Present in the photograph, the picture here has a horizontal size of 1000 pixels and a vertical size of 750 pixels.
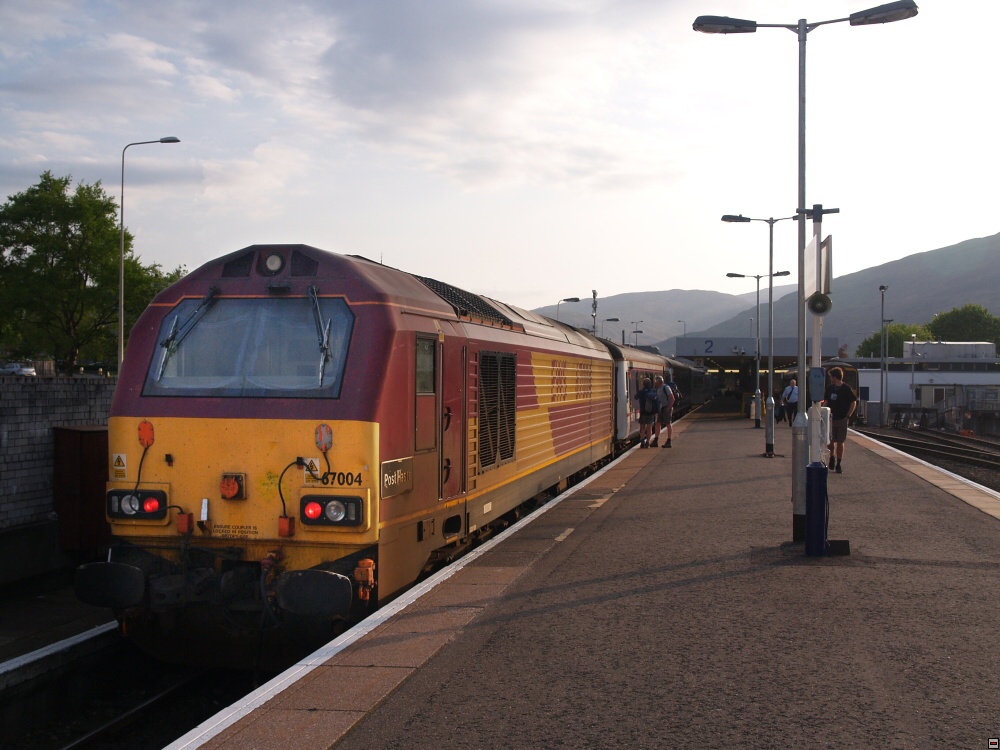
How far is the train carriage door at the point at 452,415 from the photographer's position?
26.6ft

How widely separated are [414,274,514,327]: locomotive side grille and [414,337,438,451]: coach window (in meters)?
1.03

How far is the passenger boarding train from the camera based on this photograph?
261 inches

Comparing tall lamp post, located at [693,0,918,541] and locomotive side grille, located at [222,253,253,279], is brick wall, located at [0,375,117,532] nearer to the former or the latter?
locomotive side grille, located at [222,253,253,279]

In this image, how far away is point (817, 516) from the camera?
30.2 feet

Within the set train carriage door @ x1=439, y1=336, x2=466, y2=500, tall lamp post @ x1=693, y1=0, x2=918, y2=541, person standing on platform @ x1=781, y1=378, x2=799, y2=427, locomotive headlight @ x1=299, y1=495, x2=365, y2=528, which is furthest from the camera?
person standing on platform @ x1=781, y1=378, x2=799, y2=427

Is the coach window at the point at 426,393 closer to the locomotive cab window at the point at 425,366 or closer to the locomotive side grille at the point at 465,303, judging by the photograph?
the locomotive cab window at the point at 425,366

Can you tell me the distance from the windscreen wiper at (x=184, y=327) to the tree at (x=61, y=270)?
140 ft

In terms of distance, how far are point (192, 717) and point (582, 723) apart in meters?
3.69

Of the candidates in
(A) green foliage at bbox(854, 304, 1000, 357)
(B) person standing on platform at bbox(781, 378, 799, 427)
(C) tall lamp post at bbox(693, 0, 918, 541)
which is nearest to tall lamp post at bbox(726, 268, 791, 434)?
(B) person standing on platform at bbox(781, 378, 799, 427)

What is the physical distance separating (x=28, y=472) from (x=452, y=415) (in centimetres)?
477

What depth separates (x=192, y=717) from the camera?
7.21 metres

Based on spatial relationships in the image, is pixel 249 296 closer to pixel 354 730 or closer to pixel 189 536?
pixel 189 536

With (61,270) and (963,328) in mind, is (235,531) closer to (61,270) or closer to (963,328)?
(61,270)

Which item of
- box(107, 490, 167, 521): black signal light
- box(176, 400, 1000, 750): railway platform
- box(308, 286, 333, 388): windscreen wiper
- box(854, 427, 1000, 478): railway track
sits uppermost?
box(308, 286, 333, 388): windscreen wiper
